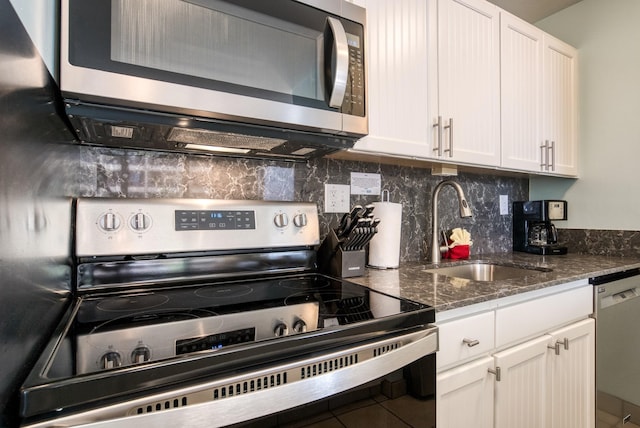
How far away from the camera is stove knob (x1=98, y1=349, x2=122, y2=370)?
52 cm

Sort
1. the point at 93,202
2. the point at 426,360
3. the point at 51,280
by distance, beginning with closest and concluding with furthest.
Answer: the point at 51,280
the point at 426,360
the point at 93,202

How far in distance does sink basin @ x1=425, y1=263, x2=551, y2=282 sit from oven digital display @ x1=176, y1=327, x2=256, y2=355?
1.15 m

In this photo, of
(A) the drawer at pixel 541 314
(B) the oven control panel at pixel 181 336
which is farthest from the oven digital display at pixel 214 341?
(A) the drawer at pixel 541 314

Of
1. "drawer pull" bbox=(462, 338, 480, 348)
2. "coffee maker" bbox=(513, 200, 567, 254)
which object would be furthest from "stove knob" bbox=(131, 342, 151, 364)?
"coffee maker" bbox=(513, 200, 567, 254)

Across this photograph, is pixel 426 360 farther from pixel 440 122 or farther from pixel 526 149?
pixel 526 149

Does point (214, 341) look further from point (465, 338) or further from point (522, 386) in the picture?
point (522, 386)

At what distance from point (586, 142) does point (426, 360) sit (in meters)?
2.00

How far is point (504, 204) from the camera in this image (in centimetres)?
218

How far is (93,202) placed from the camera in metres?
0.96

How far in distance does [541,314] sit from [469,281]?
0.96 feet

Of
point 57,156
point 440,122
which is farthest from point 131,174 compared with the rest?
point 440,122

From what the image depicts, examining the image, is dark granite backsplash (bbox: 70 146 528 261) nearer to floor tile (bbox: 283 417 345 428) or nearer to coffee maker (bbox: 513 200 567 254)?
coffee maker (bbox: 513 200 567 254)

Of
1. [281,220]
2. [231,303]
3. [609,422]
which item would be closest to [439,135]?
[281,220]

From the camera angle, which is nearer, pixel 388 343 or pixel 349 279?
pixel 388 343
